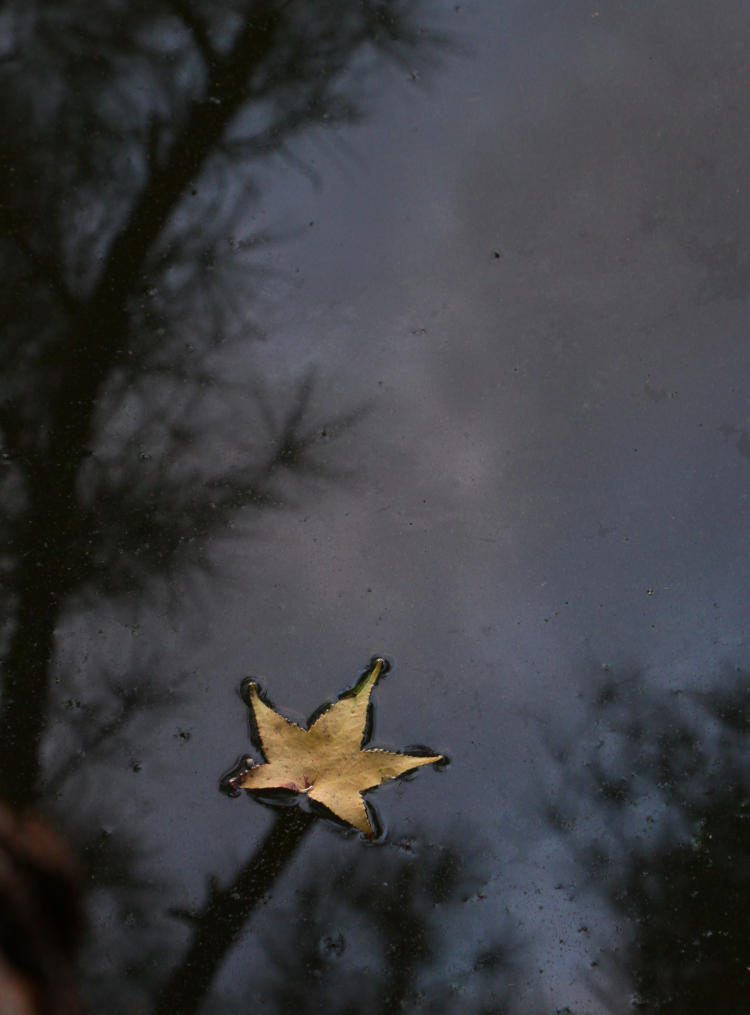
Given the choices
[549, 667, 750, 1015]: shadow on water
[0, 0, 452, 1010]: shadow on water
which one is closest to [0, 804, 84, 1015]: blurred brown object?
[0, 0, 452, 1010]: shadow on water

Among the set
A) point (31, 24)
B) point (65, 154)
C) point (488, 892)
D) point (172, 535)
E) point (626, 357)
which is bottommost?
point (488, 892)

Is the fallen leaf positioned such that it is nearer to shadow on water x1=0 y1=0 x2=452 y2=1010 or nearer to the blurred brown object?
shadow on water x1=0 y1=0 x2=452 y2=1010

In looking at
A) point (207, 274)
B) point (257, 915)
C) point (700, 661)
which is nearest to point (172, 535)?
point (207, 274)

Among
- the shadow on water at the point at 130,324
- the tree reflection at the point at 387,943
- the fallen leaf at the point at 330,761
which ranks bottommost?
the tree reflection at the point at 387,943

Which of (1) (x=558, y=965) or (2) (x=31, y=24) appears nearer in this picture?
(1) (x=558, y=965)

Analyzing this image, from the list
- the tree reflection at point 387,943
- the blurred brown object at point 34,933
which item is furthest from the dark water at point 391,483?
the blurred brown object at point 34,933

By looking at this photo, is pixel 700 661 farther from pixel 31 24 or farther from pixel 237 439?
pixel 31 24

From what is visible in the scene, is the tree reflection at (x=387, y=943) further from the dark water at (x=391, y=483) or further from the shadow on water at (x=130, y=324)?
the shadow on water at (x=130, y=324)
